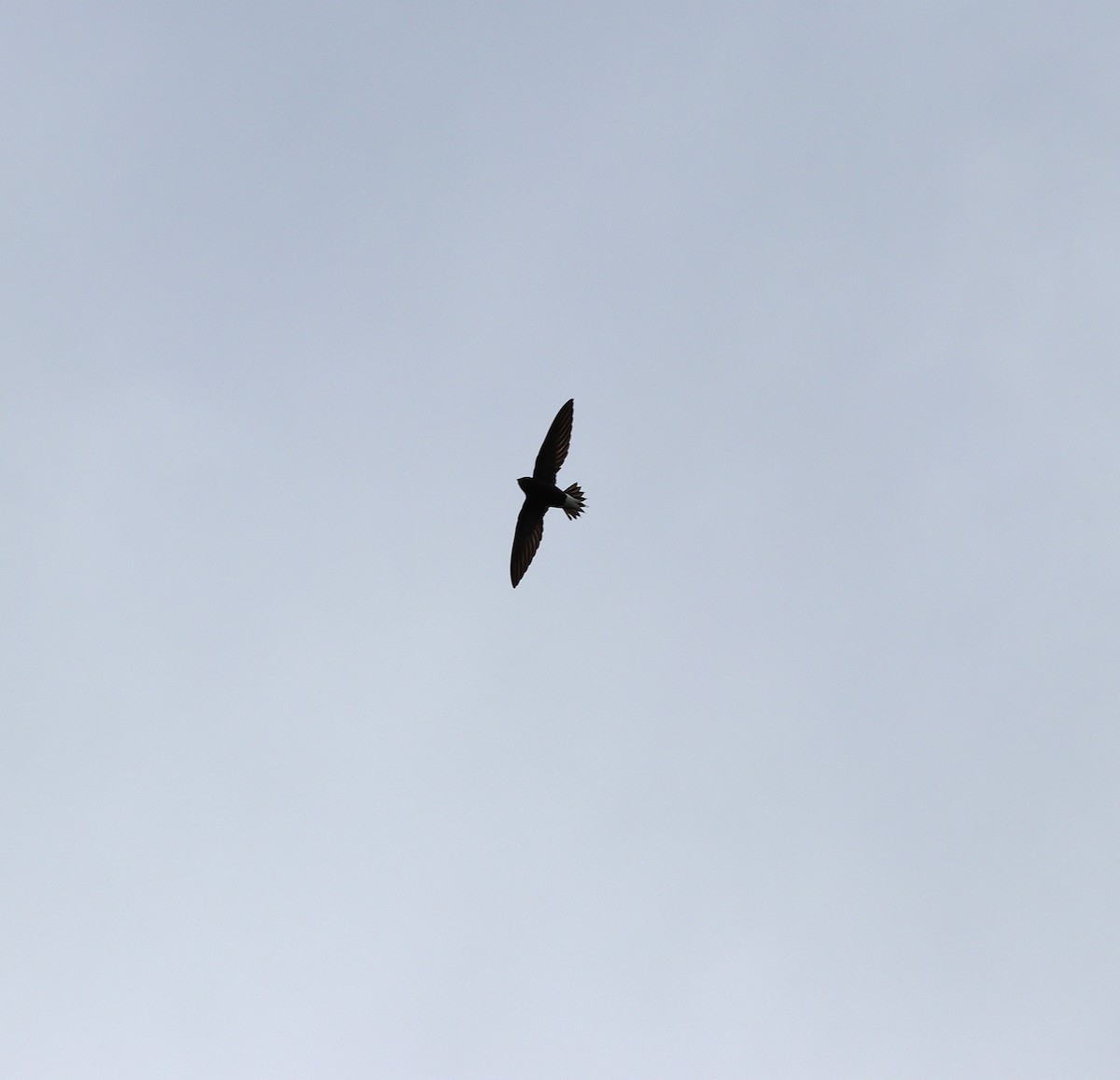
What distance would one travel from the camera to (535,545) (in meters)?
35.6

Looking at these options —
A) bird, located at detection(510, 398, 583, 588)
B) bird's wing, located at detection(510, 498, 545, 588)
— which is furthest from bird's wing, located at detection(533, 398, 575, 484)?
bird's wing, located at detection(510, 498, 545, 588)

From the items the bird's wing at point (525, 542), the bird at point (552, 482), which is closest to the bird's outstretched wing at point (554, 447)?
the bird at point (552, 482)

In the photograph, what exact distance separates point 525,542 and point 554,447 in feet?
10.2

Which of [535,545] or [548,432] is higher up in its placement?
[548,432]

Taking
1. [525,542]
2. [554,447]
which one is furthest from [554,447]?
[525,542]

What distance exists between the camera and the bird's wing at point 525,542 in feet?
116

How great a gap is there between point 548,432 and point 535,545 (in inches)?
139

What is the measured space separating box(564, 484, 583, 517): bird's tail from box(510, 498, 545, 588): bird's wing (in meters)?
1.05

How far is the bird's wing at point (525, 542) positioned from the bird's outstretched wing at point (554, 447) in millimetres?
1333

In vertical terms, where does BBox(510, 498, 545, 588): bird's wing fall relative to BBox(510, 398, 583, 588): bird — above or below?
below

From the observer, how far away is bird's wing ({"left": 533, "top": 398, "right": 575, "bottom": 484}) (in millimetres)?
34188

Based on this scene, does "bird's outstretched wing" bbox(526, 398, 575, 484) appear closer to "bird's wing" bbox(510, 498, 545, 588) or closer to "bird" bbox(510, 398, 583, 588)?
"bird" bbox(510, 398, 583, 588)

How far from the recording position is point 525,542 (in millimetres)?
35562

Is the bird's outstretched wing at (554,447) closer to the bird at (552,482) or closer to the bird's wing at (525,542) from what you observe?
the bird at (552,482)
